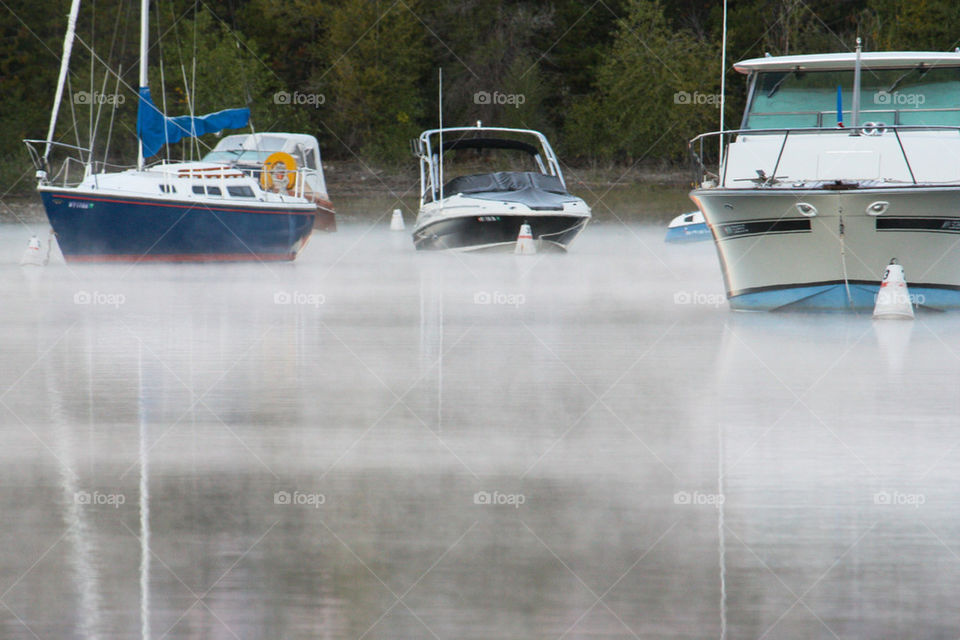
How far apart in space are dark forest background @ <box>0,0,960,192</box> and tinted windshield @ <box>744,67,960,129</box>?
35531 millimetres

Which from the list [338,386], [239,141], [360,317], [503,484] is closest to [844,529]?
[503,484]

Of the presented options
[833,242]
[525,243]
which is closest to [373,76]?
[525,243]

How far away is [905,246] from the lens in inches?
543

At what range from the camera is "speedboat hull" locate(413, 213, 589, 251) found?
2456 centimetres

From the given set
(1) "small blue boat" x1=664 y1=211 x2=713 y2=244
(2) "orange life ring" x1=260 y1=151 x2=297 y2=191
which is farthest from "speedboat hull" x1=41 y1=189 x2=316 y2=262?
(1) "small blue boat" x1=664 y1=211 x2=713 y2=244

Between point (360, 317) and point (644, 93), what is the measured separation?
4299cm

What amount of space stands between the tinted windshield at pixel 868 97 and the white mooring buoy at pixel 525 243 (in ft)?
27.6

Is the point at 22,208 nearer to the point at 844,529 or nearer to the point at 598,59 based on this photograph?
the point at 598,59

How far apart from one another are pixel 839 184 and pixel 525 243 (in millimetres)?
11172

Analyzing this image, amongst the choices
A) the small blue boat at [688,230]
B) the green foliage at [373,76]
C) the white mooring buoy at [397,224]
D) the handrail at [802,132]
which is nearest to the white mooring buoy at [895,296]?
the handrail at [802,132]

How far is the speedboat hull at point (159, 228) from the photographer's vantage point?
68.7 ft

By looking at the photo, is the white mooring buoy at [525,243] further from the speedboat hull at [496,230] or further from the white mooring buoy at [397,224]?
the white mooring buoy at [397,224]

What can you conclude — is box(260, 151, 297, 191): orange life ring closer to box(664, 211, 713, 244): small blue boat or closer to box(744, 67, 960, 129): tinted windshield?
box(664, 211, 713, 244): small blue boat

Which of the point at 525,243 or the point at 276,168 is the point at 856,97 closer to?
the point at 525,243
